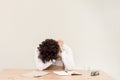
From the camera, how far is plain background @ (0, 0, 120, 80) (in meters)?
3.38

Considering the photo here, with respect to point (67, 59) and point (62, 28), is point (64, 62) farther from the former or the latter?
point (62, 28)

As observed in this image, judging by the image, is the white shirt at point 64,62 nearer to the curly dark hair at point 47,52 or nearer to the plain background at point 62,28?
the curly dark hair at point 47,52

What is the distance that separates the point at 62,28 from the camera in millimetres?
3387

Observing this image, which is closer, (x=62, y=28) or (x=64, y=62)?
(x=64, y=62)

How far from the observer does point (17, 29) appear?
3.38 m

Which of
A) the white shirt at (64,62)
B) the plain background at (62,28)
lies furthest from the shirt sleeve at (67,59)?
the plain background at (62,28)

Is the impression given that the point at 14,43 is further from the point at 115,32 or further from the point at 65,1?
the point at 115,32

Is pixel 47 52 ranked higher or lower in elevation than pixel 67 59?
higher

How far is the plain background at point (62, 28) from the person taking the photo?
3.38m

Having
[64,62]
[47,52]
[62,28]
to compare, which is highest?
[62,28]

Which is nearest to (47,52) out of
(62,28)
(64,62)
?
(64,62)

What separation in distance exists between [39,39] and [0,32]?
2.21 ft

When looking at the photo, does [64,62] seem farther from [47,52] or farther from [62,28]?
[62,28]

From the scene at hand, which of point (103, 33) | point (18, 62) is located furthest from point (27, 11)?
point (103, 33)
